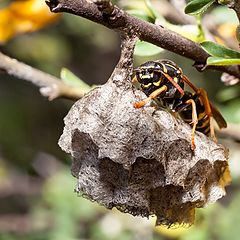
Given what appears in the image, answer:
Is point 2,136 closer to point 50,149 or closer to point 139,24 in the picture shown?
point 50,149

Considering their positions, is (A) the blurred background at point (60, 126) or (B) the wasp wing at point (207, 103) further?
(A) the blurred background at point (60, 126)

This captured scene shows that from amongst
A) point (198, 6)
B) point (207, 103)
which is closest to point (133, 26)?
point (198, 6)

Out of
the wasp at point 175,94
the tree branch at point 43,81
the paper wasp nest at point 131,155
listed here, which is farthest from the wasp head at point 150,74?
the tree branch at point 43,81

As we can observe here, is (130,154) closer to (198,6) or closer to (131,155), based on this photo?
(131,155)

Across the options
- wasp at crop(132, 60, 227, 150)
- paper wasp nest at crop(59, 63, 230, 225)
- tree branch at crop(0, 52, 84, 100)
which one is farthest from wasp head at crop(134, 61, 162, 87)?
tree branch at crop(0, 52, 84, 100)

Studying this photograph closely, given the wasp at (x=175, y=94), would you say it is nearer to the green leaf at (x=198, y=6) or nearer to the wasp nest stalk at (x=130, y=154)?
the wasp nest stalk at (x=130, y=154)

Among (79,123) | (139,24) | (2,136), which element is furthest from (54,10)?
(2,136)
